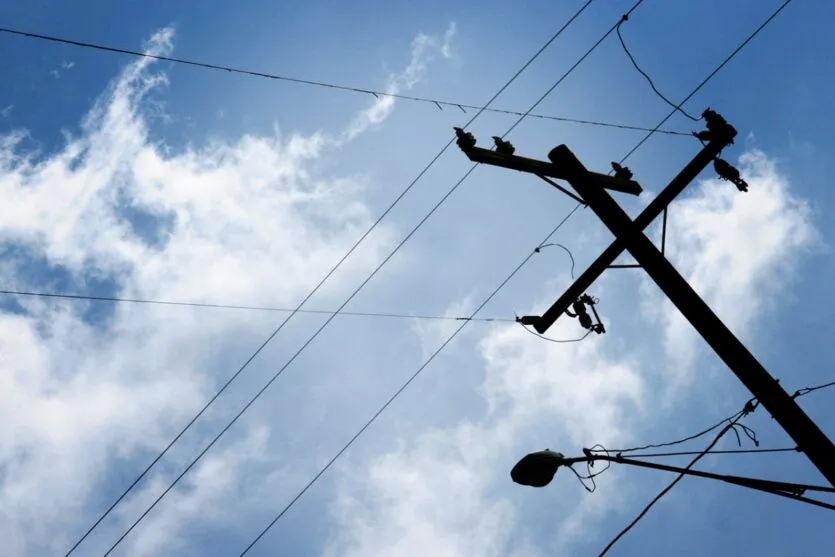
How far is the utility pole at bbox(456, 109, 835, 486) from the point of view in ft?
13.1

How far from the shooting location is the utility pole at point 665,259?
3998 mm

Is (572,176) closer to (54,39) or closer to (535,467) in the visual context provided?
(535,467)

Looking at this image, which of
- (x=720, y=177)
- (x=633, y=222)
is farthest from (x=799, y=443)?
(x=720, y=177)

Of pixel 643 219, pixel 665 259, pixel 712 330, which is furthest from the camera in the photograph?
pixel 643 219

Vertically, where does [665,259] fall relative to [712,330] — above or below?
above

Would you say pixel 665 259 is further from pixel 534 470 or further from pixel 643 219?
pixel 534 470

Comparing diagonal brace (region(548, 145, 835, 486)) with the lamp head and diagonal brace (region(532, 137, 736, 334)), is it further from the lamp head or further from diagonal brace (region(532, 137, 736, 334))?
the lamp head

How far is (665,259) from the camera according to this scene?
4.88 m

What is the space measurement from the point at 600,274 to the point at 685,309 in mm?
1052

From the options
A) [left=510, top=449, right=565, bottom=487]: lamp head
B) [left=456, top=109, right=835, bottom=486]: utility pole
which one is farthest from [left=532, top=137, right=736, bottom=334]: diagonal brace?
[left=510, top=449, right=565, bottom=487]: lamp head

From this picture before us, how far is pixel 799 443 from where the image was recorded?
3916mm

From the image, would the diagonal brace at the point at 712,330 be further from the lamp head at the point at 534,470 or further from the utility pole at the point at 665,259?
the lamp head at the point at 534,470

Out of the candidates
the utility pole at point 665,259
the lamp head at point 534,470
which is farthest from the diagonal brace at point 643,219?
the lamp head at point 534,470

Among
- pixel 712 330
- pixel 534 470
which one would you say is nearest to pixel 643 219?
pixel 712 330
